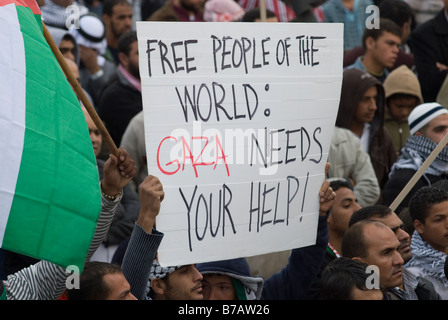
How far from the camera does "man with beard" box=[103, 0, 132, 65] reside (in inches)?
396

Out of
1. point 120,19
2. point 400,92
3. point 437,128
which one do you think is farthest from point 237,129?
point 120,19

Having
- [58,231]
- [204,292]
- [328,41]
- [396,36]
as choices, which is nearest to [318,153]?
[328,41]

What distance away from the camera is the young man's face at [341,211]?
621cm

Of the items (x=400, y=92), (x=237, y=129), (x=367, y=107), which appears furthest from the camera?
(x=400, y=92)

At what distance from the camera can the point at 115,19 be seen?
1011 cm

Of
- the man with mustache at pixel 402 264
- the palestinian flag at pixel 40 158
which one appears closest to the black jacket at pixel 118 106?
the man with mustache at pixel 402 264

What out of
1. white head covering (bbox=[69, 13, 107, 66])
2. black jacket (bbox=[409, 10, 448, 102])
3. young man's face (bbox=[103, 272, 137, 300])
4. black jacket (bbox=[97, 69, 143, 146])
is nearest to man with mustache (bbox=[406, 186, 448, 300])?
young man's face (bbox=[103, 272, 137, 300])

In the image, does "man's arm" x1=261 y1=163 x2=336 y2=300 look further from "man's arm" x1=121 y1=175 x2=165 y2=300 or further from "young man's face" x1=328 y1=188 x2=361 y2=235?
"young man's face" x1=328 y1=188 x2=361 y2=235

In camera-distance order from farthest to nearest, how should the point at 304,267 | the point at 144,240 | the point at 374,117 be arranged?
the point at 374,117
the point at 304,267
the point at 144,240

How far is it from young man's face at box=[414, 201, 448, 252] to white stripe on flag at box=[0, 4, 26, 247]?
9.23 feet

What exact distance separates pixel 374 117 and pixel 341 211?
66.0 inches

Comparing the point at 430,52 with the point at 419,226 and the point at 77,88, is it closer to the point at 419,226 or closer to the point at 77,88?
the point at 419,226

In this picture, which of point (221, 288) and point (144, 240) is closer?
point (144, 240)

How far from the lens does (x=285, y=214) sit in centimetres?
471
